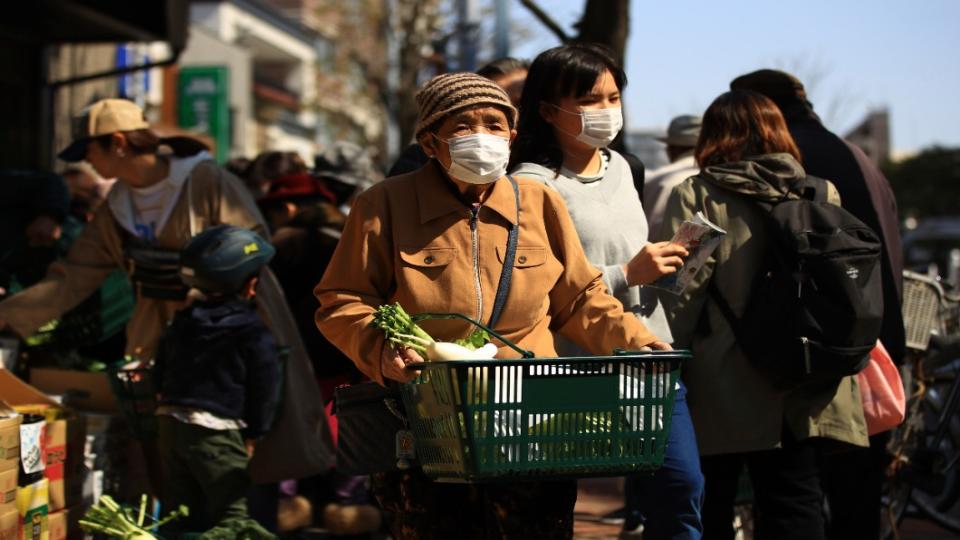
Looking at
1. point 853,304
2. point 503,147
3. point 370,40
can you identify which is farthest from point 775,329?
point 370,40

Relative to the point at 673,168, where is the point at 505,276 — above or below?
below

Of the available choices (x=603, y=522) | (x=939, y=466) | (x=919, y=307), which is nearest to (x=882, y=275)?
(x=919, y=307)

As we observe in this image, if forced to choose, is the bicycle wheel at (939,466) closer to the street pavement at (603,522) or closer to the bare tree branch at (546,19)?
the street pavement at (603,522)

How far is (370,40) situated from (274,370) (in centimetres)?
3374

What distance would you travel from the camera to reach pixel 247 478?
579cm

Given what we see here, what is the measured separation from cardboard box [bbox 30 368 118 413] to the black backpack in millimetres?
3167

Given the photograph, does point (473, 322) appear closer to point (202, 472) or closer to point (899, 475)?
point (202, 472)

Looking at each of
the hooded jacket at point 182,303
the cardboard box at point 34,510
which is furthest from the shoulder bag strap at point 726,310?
the cardboard box at point 34,510

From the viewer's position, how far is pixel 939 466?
24.1ft

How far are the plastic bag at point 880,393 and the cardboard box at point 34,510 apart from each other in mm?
3162

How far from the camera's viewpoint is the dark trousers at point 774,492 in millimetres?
4914

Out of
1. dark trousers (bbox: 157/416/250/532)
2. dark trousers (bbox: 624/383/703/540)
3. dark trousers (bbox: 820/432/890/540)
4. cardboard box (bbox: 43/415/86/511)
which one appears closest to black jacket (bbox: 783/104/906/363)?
dark trousers (bbox: 820/432/890/540)

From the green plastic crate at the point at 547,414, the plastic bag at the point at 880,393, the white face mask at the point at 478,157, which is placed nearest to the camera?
the green plastic crate at the point at 547,414

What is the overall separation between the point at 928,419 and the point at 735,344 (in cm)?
325
